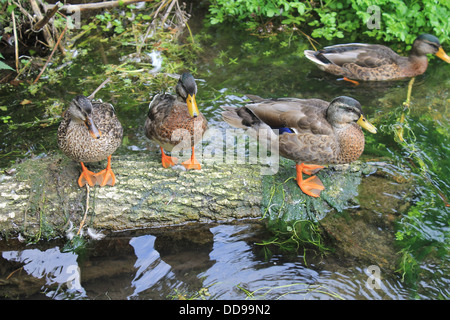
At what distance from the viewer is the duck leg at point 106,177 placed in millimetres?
3588

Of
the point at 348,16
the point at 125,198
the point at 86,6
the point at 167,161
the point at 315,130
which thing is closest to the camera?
the point at 125,198

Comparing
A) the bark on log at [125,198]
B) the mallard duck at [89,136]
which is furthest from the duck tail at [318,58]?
the mallard duck at [89,136]

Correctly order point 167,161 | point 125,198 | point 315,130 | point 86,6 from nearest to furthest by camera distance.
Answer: point 125,198, point 315,130, point 167,161, point 86,6

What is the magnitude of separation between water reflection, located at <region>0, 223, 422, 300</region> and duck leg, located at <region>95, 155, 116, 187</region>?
50 cm

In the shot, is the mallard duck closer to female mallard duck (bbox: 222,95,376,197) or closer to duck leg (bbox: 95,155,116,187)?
→ duck leg (bbox: 95,155,116,187)

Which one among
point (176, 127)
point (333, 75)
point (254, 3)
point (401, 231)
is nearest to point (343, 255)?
point (401, 231)

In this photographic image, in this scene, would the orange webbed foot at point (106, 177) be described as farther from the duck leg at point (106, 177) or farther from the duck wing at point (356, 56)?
the duck wing at point (356, 56)

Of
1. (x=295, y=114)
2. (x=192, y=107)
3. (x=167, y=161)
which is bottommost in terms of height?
(x=167, y=161)

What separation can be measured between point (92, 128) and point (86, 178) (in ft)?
1.67

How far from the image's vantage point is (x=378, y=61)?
18.2ft

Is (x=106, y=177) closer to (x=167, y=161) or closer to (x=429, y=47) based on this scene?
(x=167, y=161)

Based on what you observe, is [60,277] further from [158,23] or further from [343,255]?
[158,23]

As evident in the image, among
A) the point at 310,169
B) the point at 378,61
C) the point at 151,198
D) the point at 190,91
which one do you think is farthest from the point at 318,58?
the point at 151,198

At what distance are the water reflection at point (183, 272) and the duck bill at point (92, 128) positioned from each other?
94cm
